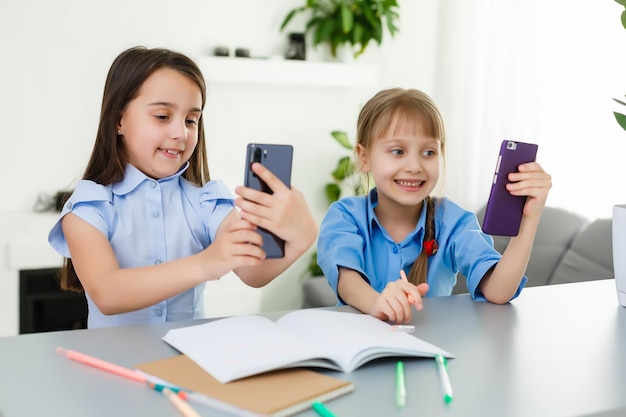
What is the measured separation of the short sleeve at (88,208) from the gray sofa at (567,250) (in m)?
2.15

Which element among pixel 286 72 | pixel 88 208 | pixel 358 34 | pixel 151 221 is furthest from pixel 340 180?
pixel 88 208

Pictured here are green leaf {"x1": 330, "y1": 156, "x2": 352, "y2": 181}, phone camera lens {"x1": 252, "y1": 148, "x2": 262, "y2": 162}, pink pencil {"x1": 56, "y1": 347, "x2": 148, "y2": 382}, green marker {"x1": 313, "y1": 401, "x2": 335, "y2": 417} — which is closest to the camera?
green marker {"x1": 313, "y1": 401, "x2": 335, "y2": 417}

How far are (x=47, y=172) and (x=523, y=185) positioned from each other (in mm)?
2865

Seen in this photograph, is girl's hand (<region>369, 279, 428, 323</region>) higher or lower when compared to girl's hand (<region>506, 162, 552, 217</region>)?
lower

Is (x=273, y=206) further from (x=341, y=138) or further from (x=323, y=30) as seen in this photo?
(x=323, y=30)

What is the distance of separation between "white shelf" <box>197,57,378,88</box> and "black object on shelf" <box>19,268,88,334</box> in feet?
4.17

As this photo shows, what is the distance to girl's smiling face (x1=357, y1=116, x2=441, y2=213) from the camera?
1622 mm

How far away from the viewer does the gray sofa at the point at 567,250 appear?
3.03 m

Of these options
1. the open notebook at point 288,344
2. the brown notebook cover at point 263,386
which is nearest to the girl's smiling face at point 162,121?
the open notebook at point 288,344

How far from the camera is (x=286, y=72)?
4023mm

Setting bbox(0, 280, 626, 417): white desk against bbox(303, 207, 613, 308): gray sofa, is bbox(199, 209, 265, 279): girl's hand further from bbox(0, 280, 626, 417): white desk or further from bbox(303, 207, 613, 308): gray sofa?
bbox(303, 207, 613, 308): gray sofa

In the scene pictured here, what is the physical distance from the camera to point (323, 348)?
105 cm

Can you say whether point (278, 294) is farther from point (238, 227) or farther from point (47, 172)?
point (238, 227)

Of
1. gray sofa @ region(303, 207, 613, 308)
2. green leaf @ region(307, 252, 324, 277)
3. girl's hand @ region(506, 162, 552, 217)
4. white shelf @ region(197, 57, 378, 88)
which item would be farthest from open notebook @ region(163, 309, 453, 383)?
green leaf @ region(307, 252, 324, 277)
